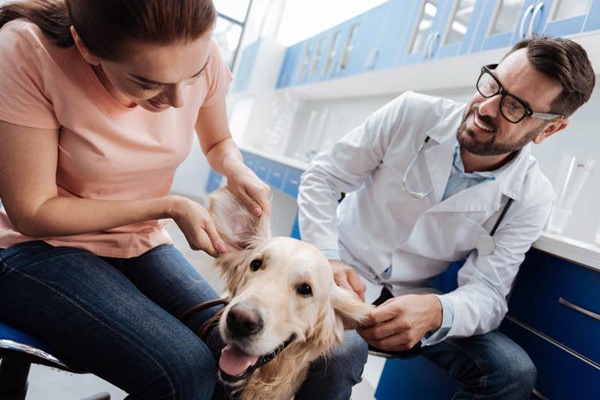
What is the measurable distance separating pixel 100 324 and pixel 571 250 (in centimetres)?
122

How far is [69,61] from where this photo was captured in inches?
35.2

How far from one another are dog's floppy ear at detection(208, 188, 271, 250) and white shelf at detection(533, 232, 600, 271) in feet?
2.80

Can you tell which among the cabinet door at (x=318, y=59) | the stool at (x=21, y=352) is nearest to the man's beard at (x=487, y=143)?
the stool at (x=21, y=352)

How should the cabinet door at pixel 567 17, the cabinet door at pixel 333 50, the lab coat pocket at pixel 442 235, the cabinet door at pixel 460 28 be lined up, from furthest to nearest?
the cabinet door at pixel 333 50, the cabinet door at pixel 460 28, the cabinet door at pixel 567 17, the lab coat pocket at pixel 442 235

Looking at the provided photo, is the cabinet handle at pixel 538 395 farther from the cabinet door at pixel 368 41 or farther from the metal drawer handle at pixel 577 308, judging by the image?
the cabinet door at pixel 368 41

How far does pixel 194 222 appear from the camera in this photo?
934 mm

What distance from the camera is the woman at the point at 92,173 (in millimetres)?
792

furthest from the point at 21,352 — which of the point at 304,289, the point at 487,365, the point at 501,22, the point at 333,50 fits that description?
the point at 333,50

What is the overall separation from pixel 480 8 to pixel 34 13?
2134 millimetres

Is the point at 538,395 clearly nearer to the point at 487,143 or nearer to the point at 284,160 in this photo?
the point at 487,143

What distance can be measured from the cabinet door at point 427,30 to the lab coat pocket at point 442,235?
152 cm

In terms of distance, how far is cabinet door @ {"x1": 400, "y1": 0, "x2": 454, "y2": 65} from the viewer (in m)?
2.60

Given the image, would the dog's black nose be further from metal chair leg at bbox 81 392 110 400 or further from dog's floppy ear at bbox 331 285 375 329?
metal chair leg at bbox 81 392 110 400

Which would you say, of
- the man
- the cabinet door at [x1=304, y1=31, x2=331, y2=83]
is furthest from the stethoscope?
the cabinet door at [x1=304, y1=31, x2=331, y2=83]
